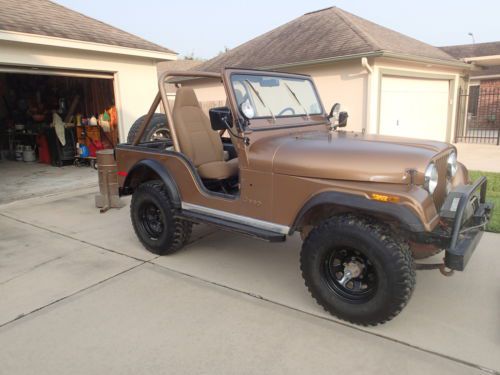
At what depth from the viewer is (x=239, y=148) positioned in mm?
3312

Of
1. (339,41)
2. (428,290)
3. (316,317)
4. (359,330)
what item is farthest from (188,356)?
(339,41)

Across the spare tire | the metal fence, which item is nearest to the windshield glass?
the spare tire

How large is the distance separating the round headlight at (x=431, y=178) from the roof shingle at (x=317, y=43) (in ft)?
25.0

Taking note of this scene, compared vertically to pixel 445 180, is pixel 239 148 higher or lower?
higher

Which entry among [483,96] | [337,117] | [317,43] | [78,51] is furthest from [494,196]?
[483,96]

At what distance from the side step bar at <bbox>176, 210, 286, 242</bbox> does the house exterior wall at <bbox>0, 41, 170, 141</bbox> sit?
518cm

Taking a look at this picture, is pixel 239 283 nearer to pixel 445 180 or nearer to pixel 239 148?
pixel 239 148

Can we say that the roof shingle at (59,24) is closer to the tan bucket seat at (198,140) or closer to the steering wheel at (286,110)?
the tan bucket seat at (198,140)

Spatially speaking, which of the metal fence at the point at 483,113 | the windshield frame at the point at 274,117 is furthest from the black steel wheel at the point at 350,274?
the metal fence at the point at 483,113

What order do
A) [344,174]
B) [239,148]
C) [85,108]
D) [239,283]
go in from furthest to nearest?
[85,108]
[239,283]
[239,148]
[344,174]

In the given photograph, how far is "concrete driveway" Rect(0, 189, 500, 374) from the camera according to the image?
2477mm

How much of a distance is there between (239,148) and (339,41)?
8.83 m

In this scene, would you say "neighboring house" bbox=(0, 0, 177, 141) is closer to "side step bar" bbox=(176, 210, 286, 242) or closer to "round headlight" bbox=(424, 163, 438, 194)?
"side step bar" bbox=(176, 210, 286, 242)

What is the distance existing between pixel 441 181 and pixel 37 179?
→ 836 cm
